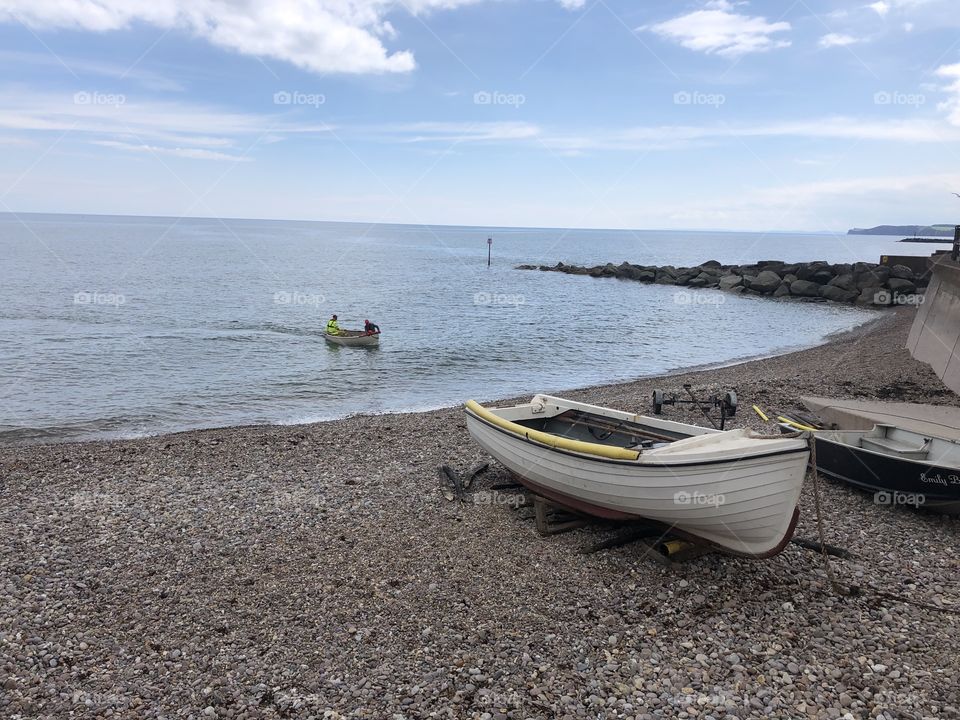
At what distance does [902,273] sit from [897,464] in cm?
4945

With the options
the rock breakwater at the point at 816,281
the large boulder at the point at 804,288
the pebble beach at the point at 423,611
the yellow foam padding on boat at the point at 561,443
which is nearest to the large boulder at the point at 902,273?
the rock breakwater at the point at 816,281

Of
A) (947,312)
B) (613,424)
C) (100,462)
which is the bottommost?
(100,462)

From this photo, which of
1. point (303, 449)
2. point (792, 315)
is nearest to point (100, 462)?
point (303, 449)

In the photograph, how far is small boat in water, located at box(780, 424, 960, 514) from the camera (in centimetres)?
957

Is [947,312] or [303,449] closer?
[303,449]

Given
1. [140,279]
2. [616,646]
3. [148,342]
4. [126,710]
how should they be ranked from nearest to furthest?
[126,710] < [616,646] < [148,342] < [140,279]

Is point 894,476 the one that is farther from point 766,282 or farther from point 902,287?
point 766,282

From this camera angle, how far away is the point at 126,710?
5.96m

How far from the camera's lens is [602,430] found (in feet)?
37.1

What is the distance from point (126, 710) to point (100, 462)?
8.69 meters

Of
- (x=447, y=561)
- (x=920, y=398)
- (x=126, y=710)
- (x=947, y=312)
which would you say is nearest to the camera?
(x=126, y=710)

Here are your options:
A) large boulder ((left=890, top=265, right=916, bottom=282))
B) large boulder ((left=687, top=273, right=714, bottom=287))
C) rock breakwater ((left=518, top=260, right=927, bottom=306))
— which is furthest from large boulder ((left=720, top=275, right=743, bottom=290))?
large boulder ((left=890, top=265, right=916, bottom=282))

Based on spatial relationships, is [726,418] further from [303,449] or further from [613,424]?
[303,449]

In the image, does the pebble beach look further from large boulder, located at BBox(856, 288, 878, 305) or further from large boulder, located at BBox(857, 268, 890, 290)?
large boulder, located at BBox(857, 268, 890, 290)
